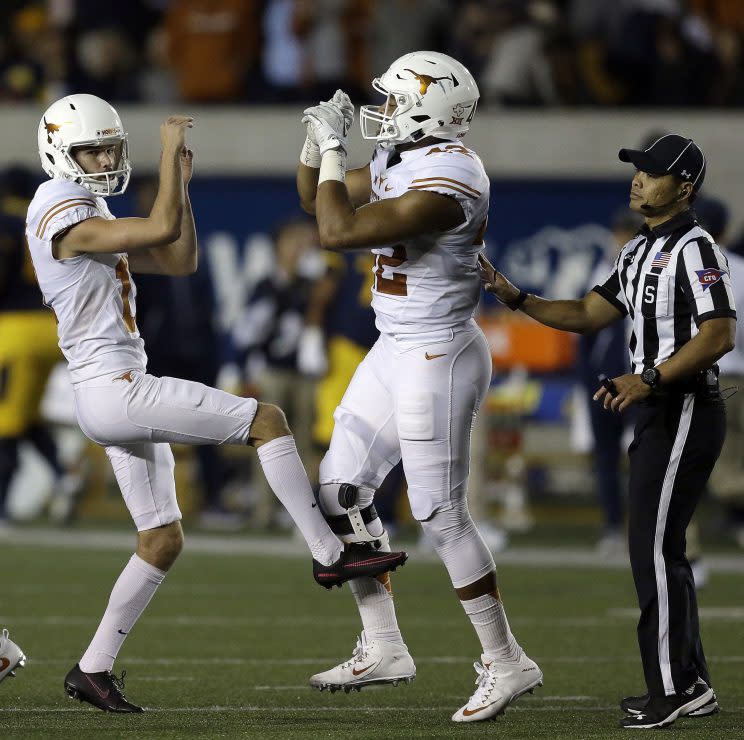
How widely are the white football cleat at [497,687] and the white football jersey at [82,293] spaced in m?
1.50

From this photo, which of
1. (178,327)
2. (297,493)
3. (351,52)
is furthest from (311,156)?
(351,52)

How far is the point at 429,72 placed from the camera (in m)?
5.57

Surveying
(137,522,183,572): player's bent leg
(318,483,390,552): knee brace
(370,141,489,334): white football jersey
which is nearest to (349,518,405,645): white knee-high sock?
(318,483,390,552): knee brace

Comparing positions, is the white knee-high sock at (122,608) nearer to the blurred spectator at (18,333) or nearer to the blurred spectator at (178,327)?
the blurred spectator at (18,333)

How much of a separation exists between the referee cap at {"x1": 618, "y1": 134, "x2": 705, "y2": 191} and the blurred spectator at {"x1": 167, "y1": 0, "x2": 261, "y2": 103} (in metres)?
10.8

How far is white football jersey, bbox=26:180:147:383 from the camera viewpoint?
5492mm

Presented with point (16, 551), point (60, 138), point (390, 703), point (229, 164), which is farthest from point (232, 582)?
point (229, 164)

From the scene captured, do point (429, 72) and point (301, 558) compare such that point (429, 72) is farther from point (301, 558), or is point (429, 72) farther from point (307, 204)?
point (301, 558)

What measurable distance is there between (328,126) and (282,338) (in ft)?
23.2

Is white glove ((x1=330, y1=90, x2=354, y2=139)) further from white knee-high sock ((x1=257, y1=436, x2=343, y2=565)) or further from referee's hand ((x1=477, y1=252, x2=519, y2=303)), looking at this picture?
white knee-high sock ((x1=257, y1=436, x2=343, y2=565))

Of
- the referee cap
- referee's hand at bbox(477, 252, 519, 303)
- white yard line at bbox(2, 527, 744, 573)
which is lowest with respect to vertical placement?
white yard line at bbox(2, 527, 744, 573)

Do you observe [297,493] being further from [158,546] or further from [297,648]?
[297,648]

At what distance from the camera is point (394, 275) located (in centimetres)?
555

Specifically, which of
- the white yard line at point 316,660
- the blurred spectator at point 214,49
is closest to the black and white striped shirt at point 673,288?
the white yard line at point 316,660
